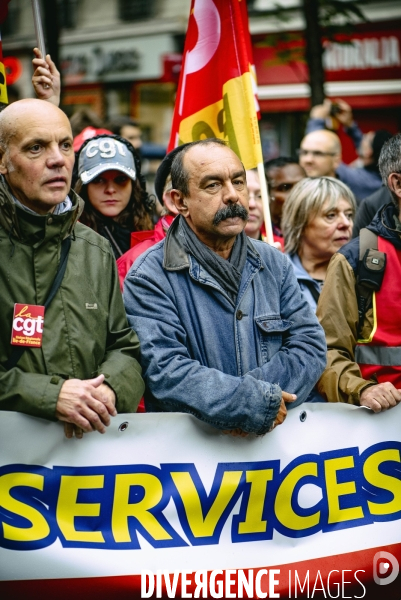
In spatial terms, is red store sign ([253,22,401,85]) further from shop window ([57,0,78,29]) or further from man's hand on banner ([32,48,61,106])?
man's hand on banner ([32,48,61,106])

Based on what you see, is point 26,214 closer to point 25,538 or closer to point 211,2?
point 25,538

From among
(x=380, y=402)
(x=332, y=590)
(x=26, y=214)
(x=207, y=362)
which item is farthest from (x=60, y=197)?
(x=332, y=590)

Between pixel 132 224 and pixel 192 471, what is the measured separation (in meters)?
2.14

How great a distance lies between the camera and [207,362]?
3375 mm

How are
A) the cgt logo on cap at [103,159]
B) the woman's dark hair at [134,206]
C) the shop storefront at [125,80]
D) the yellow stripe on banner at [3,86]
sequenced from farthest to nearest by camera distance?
the shop storefront at [125,80] → the woman's dark hair at [134,206] → the cgt logo on cap at [103,159] → the yellow stripe on banner at [3,86]

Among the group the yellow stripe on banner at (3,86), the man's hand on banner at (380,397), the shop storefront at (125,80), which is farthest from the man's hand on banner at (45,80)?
the shop storefront at (125,80)

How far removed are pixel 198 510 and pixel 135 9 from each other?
70.1 ft

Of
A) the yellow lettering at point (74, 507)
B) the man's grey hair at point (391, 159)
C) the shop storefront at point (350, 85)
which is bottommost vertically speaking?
the yellow lettering at point (74, 507)

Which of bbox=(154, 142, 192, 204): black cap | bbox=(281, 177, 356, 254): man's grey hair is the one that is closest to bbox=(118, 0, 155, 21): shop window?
bbox=(281, 177, 356, 254): man's grey hair

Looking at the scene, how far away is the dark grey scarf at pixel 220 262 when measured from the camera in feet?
11.2

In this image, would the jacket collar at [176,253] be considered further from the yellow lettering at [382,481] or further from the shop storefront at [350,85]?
the shop storefront at [350,85]

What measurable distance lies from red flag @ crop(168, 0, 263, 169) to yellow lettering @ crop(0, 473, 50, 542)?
2208mm

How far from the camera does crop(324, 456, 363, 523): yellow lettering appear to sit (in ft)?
11.2

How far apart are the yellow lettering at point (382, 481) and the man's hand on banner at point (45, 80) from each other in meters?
2.10
